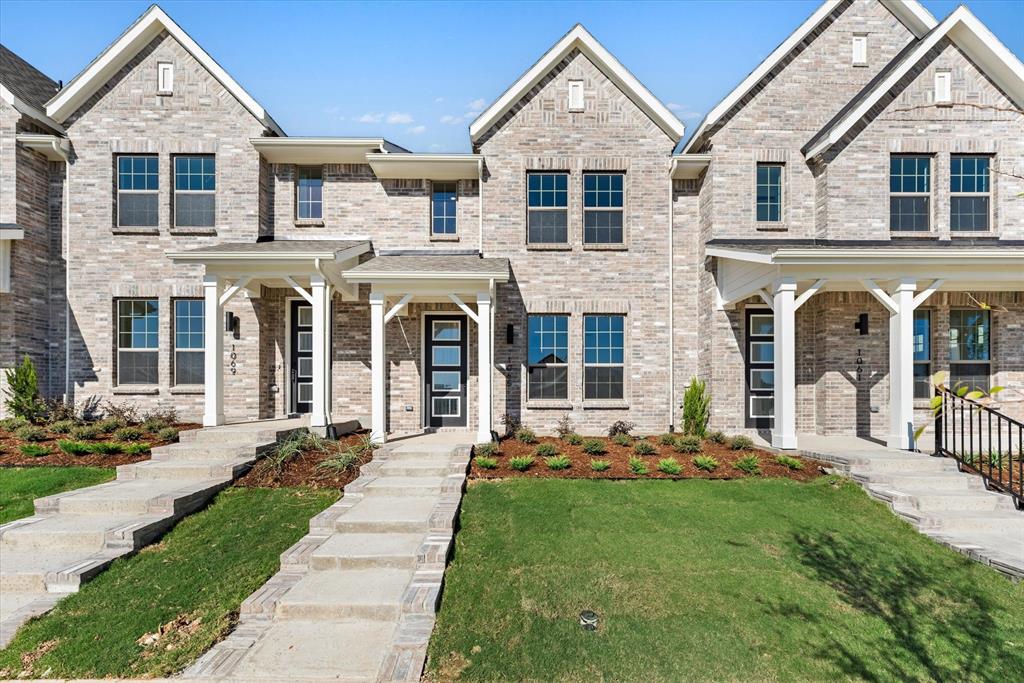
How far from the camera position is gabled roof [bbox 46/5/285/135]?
11.4 metres

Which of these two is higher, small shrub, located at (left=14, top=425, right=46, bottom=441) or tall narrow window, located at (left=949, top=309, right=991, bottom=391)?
tall narrow window, located at (left=949, top=309, right=991, bottom=391)

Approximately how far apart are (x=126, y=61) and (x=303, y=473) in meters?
10.2

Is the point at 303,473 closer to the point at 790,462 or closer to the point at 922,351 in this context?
the point at 790,462

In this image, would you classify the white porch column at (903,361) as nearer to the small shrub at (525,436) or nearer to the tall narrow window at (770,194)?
the tall narrow window at (770,194)

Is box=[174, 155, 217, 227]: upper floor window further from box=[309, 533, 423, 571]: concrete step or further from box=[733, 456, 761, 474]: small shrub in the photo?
box=[733, 456, 761, 474]: small shrub

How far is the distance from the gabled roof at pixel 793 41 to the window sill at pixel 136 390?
43.4 ft

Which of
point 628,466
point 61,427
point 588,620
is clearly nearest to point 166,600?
point 588,620

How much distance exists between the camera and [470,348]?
12.0 meters

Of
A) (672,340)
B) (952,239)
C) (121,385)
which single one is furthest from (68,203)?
(952,239)

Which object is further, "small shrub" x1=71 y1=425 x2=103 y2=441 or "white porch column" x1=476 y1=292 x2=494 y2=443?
"white porch column" x1=476 y1=292 x2=494 y2=443

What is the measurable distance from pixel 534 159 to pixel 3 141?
36.1ft

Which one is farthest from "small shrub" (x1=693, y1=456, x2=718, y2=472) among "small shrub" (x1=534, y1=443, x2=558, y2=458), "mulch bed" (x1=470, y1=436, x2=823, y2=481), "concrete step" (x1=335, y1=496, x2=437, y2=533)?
"concrete step" (x1=335, y1=496, x2=437, y2=533)

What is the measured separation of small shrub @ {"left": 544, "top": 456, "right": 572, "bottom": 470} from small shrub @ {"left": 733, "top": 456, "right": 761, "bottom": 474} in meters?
2.76

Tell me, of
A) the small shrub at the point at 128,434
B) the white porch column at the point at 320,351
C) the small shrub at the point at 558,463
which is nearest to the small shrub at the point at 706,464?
the small shrub at the point at 558,463
